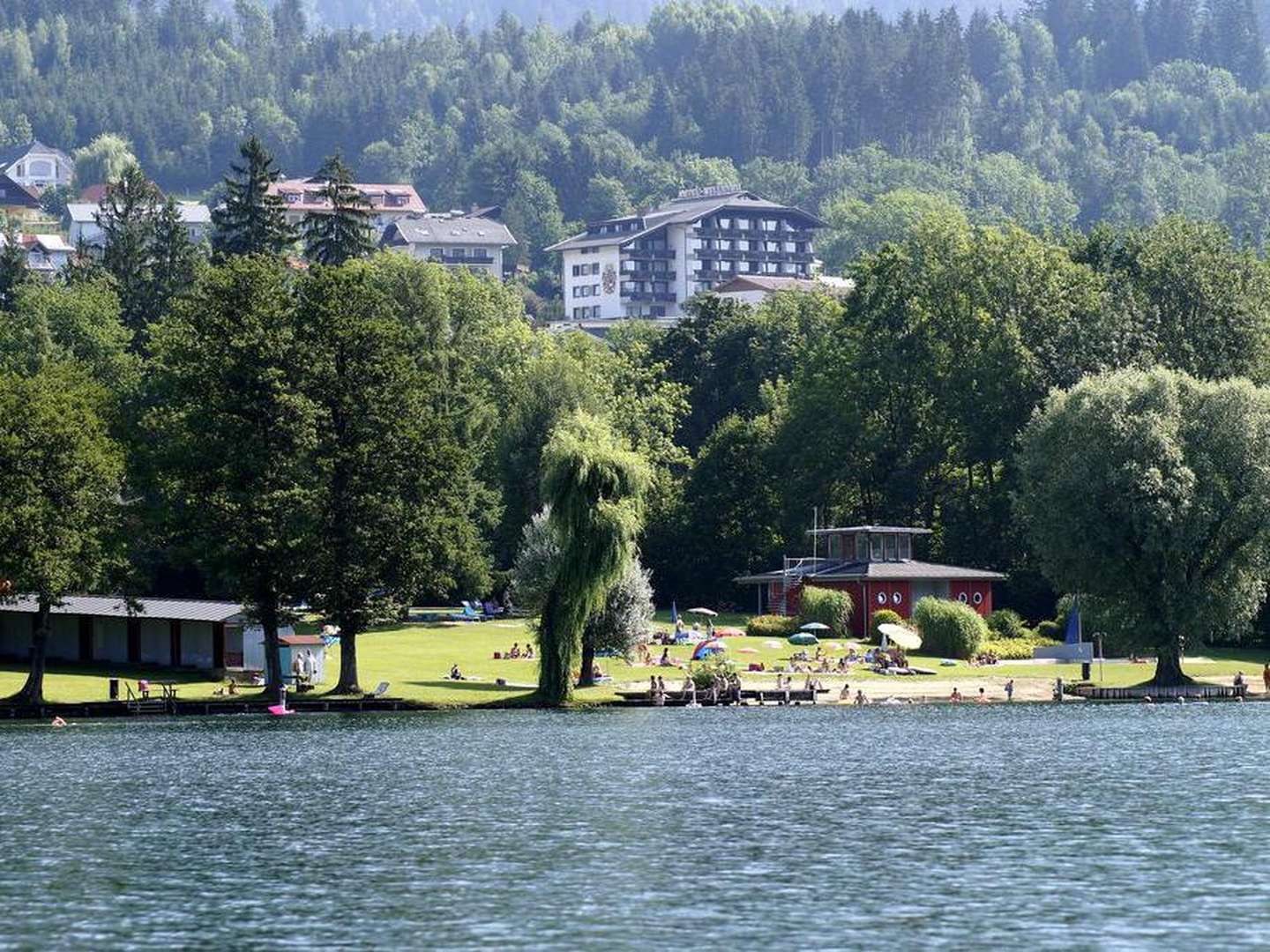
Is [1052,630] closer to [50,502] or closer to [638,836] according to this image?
[50,502]

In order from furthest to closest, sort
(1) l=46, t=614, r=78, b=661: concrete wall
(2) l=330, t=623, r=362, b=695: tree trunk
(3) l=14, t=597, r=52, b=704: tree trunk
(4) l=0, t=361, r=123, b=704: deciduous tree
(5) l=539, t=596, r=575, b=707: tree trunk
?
(1) l=46, t=614, r=78, b=661: concrete wall → (2) l=330, t=623, r=362, b=695: tree trunk → (3) l=14, t=597, r=52, b=704: tree trunk → (5) l=539, t=596, r=575, b=707: tree trunk → (4) l=0, t=361, r=123, b=704: deciduous tree

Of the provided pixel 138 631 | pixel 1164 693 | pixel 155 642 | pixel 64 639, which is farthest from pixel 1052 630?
pixel 64 639

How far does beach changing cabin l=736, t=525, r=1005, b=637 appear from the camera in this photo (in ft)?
407

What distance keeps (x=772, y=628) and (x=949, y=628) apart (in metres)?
10.7

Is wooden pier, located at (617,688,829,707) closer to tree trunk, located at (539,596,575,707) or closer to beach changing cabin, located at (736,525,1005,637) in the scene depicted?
tree trunk, located at (539,596,575,707)

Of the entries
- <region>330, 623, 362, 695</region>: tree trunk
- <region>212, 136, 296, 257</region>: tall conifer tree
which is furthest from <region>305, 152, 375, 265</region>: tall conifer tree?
<region>330, 623, 362, 695</region>: tree trunk

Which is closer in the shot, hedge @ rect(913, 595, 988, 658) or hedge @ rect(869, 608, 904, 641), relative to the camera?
hedge @ rect(913, 595, 988, 658)

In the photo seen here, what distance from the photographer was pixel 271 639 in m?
95.1

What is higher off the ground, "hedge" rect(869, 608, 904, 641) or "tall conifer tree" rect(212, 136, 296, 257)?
"tall conifer tree" rect(212, 136, 296, 257)

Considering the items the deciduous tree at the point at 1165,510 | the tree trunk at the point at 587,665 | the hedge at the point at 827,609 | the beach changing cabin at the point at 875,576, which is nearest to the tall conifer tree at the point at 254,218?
the beach changing cabin at the point at 875,576

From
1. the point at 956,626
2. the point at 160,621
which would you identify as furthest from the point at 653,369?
the point at 160,621

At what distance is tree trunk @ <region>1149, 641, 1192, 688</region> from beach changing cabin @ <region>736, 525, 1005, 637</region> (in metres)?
24.6

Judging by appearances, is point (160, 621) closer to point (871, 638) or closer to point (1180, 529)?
point (871, 638)

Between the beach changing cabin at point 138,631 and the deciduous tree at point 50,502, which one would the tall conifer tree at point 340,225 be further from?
the deciduous tree at point 50,502
